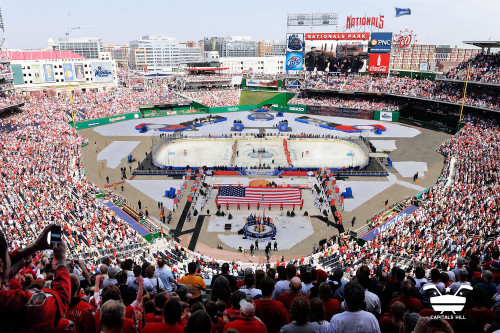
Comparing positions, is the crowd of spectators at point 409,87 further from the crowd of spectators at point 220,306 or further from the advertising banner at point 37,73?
the crowd of spectators at point 220,306

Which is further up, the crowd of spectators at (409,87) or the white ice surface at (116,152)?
the crowd of spectators at (409,87)

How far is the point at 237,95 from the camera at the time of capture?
297 feet

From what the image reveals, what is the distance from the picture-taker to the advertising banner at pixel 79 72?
87875 mm

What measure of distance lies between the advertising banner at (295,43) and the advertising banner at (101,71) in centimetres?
4294

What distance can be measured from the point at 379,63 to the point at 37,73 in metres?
73.4

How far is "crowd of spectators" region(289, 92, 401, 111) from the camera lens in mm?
74875

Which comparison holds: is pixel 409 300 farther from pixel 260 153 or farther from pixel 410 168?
pixel 260 153

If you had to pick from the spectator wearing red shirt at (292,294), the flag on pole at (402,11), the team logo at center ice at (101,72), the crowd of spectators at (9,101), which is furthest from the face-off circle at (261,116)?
the spectator wearing red shirt at (292,294)

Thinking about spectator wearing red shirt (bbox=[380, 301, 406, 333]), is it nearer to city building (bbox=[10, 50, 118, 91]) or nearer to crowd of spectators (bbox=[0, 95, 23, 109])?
crowd of spectators (bbox=[0, 95, 23, 109])

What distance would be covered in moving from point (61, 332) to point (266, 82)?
88.6 meters

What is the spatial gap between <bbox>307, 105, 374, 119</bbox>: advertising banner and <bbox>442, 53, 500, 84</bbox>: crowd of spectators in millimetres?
14784

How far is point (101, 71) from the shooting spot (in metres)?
89.9

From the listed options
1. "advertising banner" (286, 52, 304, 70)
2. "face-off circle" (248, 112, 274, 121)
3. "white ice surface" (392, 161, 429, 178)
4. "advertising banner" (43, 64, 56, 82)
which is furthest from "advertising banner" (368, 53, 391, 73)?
"advertising banner" (43, 64, 56, 82)

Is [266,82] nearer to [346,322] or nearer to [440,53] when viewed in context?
[346,322]
